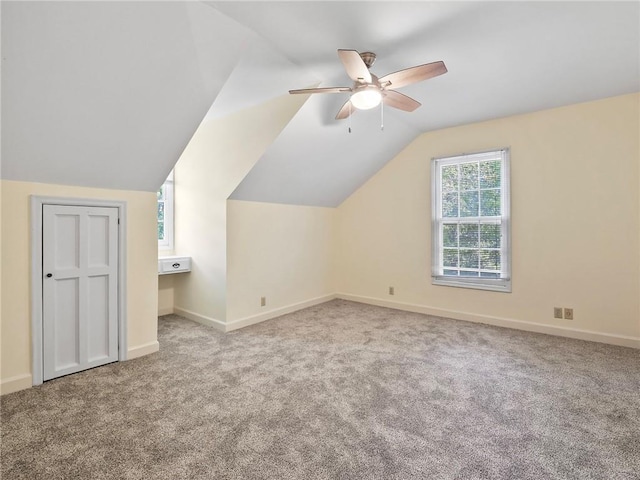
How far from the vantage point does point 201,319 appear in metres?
3.90

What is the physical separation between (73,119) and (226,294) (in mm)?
2178

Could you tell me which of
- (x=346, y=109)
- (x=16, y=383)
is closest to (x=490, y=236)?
(x=346, y=109)

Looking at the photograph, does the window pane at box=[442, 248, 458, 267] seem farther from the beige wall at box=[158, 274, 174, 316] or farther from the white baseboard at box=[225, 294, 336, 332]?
the beige wall at box=[158, 274, 174, 316]

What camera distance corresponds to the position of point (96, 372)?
259 cm

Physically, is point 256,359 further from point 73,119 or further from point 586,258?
point 586,258

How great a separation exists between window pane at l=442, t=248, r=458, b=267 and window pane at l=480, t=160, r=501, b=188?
2.97 ft

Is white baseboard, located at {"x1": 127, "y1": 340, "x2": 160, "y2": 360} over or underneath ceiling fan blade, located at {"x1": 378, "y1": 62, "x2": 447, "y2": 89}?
underneath

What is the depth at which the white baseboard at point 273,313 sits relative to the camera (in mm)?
3708

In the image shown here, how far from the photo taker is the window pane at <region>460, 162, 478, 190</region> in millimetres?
4020

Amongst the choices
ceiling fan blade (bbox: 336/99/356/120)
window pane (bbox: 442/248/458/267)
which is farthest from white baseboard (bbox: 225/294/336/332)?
ceiling fan blade (bbox: 336/99/356/120)

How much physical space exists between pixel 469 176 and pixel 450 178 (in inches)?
9.2

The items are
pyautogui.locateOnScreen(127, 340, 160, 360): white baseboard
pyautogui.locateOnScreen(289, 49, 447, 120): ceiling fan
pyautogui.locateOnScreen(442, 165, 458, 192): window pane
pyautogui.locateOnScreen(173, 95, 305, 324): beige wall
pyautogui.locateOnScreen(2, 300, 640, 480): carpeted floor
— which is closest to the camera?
pyautogui.locateOnScreen(2, 300, 640, 480): carpeted floor

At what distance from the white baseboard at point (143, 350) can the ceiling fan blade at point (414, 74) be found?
3035 millimetres

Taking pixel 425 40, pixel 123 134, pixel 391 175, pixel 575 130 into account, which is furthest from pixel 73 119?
pixel 575 130
